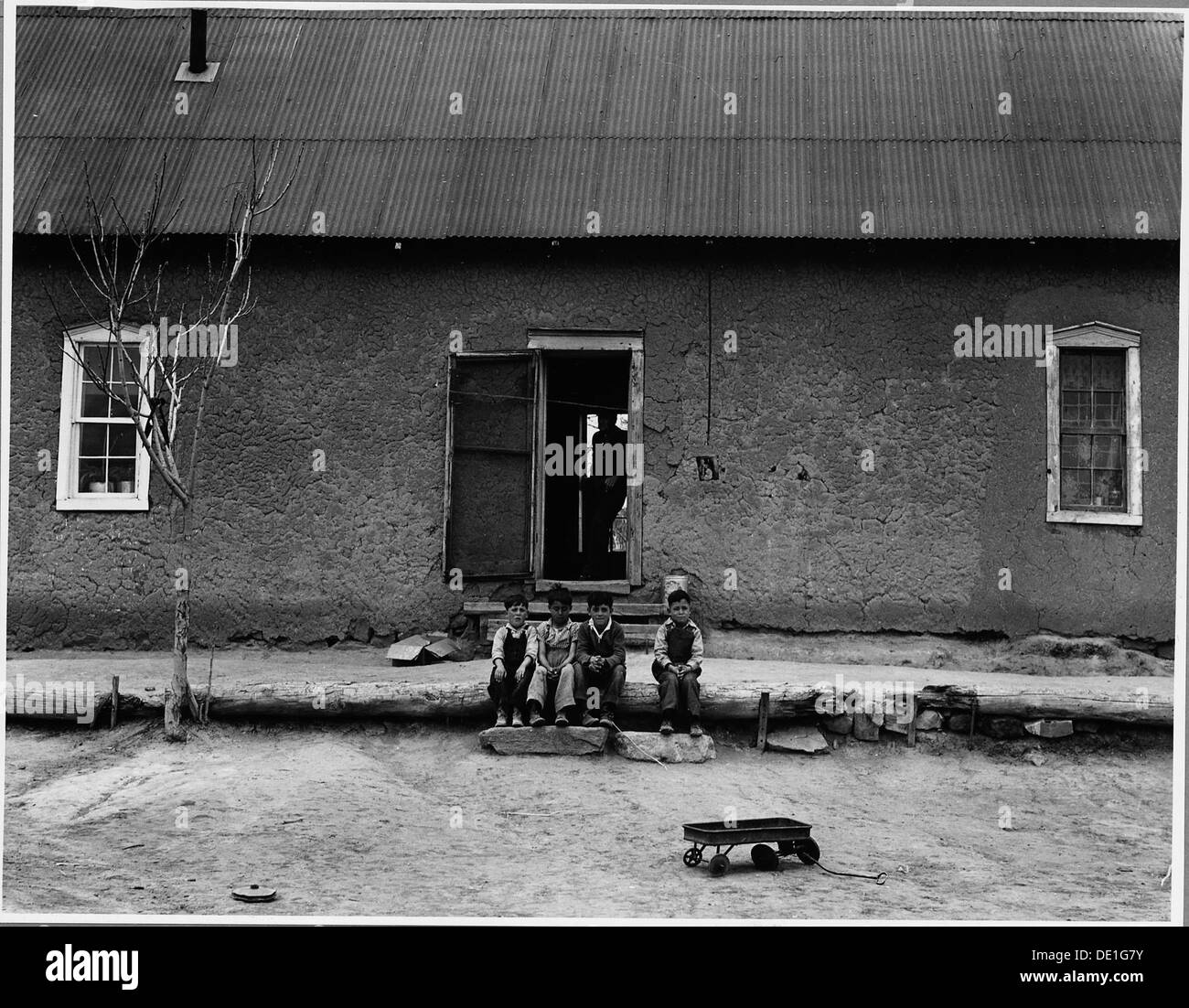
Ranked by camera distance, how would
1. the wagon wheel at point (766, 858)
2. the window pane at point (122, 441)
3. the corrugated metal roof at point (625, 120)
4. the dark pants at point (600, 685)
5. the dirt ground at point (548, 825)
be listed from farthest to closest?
the window pane at point (122, 441), the corrugated metal roof at point (625, 120), the dark pants at point (600, 685), the wagon wheel at point (766, 858), the dirt ground at point (548, 825)

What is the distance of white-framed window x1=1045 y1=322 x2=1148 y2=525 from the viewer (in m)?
11.1

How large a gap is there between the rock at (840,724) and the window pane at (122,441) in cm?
621

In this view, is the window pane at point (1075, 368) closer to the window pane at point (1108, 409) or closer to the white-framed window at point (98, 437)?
the window pane at point (1108, 409)

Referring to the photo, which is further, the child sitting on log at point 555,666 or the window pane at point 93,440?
the window pane at point 93,440

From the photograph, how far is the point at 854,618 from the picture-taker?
11094mm

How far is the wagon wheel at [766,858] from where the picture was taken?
24.4ft

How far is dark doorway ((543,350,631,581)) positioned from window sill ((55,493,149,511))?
3.47 meters

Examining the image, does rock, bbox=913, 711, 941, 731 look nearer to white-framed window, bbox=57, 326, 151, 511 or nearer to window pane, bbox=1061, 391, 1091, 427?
window pane, bbox=1061, 391, 1091, 427

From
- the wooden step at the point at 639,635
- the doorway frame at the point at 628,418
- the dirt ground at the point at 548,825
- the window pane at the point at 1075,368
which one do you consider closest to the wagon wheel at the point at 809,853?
the dirt ground at the point at 548,825

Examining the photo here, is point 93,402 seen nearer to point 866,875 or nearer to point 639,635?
point 639,635

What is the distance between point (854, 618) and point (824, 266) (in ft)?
9.59

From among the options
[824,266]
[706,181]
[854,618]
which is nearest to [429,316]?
[706,181]

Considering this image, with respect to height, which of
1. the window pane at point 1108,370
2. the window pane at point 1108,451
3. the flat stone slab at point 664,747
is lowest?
the flat stone slab at point 664,747

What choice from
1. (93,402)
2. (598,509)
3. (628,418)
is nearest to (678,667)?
(628,418)
